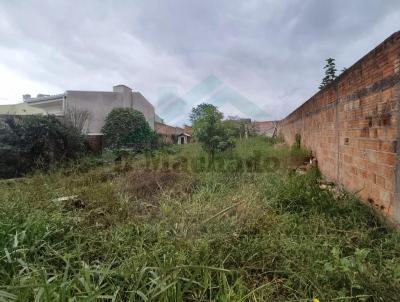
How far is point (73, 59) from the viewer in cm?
941

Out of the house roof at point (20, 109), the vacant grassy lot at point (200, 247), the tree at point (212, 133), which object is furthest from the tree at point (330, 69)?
the house roof at point (20, 109)

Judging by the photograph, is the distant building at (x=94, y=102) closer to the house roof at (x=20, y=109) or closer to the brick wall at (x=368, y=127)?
the house roof at (x=20, y=109)

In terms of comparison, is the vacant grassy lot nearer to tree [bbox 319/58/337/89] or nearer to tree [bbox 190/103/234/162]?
tree [bbox 190/103/234/162]

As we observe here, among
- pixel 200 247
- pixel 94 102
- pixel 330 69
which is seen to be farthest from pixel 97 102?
pixel 200 247

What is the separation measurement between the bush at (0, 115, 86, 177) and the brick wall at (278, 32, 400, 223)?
276 inches

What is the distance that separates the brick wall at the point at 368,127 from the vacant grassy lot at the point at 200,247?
0.31 m

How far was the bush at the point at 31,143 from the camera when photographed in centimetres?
722

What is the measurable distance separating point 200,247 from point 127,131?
36.4 ft

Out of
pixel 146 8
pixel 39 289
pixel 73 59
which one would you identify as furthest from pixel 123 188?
pixel 73 59

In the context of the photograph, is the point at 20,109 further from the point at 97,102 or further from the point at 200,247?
the point at 200,247

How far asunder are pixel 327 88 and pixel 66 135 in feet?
26.6

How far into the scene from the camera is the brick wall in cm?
229

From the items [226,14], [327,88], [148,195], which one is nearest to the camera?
[148,195]

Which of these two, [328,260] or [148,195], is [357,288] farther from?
[148,195]
